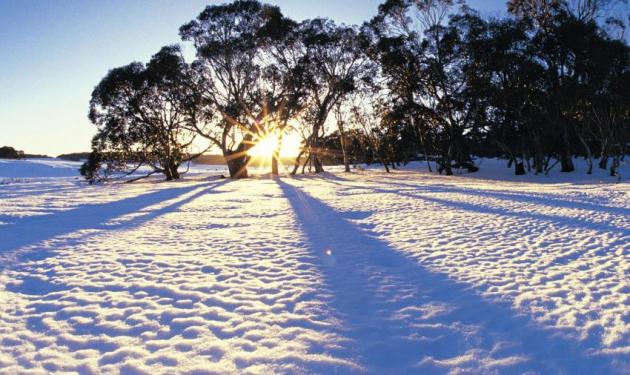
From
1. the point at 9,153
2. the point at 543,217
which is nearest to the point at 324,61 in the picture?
the point at 543,217

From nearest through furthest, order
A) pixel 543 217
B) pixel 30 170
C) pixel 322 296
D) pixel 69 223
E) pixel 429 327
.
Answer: pixel 429 327 → pixel 322 296 → pixel 543 217 → pixel 69 223 → pixel 30 170

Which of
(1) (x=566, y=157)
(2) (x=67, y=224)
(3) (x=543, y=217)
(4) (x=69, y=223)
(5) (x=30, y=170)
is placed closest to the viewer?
(3) (x=543, y=217)

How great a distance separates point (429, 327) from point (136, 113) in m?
31.9

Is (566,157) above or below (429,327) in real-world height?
above

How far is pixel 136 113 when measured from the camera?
30203mm

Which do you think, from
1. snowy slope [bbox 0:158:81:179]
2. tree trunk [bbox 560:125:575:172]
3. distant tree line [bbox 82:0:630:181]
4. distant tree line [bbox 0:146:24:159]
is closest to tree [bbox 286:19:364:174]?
distant tree line [bbox 82:0:630:181]

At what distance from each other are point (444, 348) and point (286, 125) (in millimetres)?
30268

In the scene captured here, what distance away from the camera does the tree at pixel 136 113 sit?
95.9ft

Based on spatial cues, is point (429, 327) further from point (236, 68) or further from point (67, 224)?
point (236, 68)

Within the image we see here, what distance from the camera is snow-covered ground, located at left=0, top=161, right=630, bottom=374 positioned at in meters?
2.99

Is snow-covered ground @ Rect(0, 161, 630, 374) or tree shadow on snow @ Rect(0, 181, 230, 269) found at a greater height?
tree shadow on snow @ Rect(0, 181, 230, 269)

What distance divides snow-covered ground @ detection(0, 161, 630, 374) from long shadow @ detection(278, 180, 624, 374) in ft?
0.06

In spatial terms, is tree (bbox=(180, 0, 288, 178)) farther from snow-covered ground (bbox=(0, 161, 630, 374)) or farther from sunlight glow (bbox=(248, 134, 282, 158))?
snow-covered ground (bbox=(0, 161, 630, 374))

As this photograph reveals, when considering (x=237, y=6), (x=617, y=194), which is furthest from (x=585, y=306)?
(x=237, y=6)
